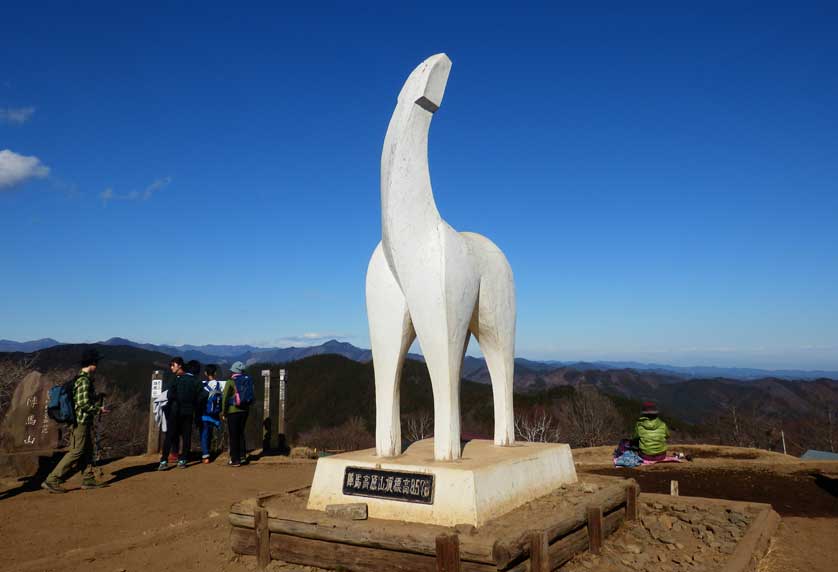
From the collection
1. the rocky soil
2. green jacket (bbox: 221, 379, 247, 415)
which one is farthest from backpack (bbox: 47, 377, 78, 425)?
the rocky soil

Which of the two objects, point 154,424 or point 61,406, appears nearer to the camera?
point 61,406

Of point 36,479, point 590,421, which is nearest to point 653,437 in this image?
point 36,479

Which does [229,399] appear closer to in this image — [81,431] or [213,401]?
[213,401]

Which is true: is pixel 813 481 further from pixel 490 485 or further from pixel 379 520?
pixel 379 520

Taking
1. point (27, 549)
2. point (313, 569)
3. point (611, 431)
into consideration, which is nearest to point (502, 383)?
point (313, 569)

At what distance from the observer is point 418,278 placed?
5707 millimetres

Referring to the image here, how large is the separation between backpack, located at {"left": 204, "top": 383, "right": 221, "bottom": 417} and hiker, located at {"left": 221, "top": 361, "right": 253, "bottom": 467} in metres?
0.40

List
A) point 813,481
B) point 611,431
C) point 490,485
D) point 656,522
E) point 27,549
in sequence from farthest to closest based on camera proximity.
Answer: point 611,431 → point 813,481 → point 656,522 → point 27,549 → point 490,485

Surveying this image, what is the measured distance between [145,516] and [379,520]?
3.53 metres

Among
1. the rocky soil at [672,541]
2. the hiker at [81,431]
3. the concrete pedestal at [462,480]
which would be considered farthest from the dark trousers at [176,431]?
the rocky soil at [672,541]

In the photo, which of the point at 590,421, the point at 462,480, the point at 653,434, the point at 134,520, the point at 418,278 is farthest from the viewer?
the point at 590,421

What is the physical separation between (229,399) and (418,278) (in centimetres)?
583

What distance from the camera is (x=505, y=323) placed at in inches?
266

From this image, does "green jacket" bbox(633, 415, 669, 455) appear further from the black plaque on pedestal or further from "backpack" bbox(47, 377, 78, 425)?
"backpack" bbox(47, 377, 78, 425)
